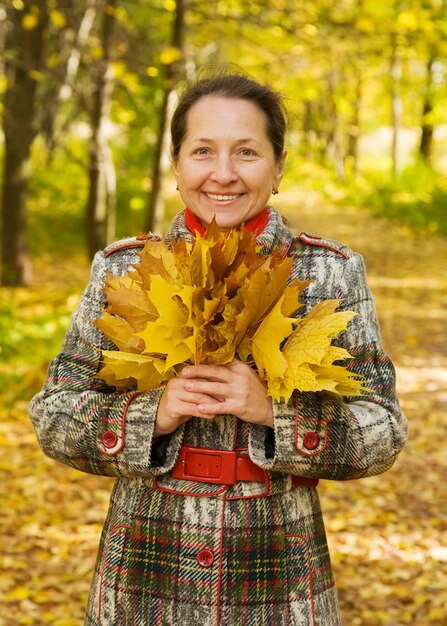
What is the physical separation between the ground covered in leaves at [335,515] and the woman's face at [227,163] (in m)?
2.82

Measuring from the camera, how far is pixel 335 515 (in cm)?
543

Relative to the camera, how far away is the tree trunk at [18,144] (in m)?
10.5

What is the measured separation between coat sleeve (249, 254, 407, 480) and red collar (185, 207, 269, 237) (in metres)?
0.22

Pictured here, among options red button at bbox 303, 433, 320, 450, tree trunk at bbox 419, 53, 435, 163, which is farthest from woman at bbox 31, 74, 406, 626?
tree trunk at bbox 419, 53, 435, 163

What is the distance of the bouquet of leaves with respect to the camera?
1802 millimetres

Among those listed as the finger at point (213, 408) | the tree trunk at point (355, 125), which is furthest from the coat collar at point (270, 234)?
the tree trunk at point (355, 125)

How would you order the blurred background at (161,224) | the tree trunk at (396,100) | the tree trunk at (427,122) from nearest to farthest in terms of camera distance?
1. the blurred background at (161,224)
2. the tree trunk at (427,122)
3. the tree trunk at (396,100)

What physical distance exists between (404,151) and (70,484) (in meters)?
37.1

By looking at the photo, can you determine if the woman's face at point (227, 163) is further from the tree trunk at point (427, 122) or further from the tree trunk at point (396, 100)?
the tree trunk at point (396, 100)

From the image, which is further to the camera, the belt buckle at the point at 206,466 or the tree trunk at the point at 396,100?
the tree trunk at the point at 396,100

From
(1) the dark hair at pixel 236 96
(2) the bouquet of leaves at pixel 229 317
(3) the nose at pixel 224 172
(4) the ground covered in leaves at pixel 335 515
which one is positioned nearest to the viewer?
(2) the bouquet of leaves at pixel 229 317

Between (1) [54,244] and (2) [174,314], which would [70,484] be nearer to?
(2) [174,314]

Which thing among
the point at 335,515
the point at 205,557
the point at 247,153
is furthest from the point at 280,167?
the point at 335,515

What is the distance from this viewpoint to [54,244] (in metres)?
14.5
